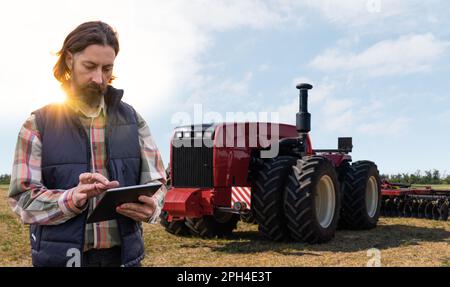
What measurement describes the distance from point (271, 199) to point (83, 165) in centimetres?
501

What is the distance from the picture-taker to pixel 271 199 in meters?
6.81

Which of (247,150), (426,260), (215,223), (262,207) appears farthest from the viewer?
(215,223)

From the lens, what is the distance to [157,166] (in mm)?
2223

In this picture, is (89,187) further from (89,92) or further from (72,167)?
(89,92)

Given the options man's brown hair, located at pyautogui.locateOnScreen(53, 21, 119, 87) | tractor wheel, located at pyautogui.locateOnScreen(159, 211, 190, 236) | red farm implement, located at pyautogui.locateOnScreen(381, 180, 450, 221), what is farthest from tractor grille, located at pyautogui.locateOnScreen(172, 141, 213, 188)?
red farm implement, located at pyautogui.locateOnScreen(381, 180, 450, 221)

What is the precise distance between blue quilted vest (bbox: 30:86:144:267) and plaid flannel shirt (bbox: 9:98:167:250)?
32mm

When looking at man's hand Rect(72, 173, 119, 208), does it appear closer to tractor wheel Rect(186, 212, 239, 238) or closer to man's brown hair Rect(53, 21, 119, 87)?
man's brown hair Rect(53, 21, 119, 87)

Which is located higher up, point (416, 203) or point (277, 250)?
point (416, 203)

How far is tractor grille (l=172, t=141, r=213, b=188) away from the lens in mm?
7219

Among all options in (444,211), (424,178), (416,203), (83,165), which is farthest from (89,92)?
(424,178)

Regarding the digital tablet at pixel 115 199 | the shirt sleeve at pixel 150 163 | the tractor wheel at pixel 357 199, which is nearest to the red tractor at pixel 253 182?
the tractor wheel at pixel 357 199
